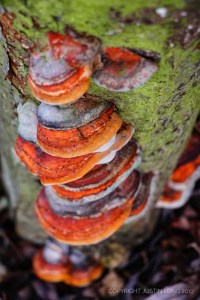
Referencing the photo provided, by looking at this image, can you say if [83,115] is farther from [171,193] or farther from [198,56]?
[171,193]

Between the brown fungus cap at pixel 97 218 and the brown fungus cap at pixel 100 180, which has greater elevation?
the brown fungus cap at pixel 100 180

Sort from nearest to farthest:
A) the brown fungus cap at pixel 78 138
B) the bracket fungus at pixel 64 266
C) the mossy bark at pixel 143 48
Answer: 1. the mossy bark at pixel 143 48
2. the brown fungus cap at pixel 78 138
3. the bracket fungus at pixel 64 266

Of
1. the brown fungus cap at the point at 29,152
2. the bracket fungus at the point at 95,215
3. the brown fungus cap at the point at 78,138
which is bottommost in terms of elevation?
the bracket fungus at the point at 95,215

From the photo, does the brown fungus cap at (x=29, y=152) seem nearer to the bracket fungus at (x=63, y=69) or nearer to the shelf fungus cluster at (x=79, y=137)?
the shelf fungus cluster at (x=79, y=137)

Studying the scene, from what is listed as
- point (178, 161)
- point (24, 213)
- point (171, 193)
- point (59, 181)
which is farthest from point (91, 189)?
point (24, 213)

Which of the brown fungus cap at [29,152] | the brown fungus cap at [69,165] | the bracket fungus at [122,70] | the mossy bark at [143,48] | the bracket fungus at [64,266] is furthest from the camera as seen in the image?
the bracket fungus at [64,266]

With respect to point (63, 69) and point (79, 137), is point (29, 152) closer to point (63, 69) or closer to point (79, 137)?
point (79, 137)

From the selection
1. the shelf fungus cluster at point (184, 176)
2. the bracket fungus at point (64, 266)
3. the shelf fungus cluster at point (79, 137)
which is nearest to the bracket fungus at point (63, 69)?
the shelf fungus cluster at point (79, 137)
